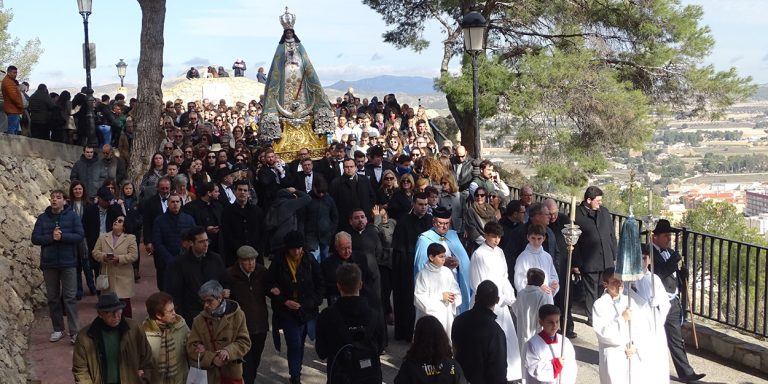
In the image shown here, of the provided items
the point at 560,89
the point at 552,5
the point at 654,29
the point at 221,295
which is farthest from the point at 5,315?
the point at 654,29

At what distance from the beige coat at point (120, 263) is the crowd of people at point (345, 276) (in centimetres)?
2

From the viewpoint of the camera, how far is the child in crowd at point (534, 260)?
943cm

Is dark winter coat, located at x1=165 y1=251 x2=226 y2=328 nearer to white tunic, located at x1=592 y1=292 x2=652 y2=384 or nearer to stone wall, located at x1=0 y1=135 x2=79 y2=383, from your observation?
stone wall, located at x1=0 y1=135 x2=79 y2=383

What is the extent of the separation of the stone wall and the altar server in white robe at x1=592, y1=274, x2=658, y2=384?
5.51 metres

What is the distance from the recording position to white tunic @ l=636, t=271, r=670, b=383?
857cm

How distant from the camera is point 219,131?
22.5m

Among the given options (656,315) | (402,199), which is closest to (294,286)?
(656,315)

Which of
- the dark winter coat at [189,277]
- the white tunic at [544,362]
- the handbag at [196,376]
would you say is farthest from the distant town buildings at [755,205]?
the handbag at [196,376]

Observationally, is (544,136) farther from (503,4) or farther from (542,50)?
(503,4)

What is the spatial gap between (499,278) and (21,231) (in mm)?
7468

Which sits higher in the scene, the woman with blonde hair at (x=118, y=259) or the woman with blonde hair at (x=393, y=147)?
the woman with blonde hair at (x=393, y=147)

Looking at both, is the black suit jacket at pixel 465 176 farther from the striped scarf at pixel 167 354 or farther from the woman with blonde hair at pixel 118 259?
the striped scarf at pixel 167 354

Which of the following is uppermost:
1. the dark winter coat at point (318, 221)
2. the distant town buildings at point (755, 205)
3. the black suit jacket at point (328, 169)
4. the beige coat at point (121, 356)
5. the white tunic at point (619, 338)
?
the black suit jacket at point (328, 169)

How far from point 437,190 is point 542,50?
44.7 ft
